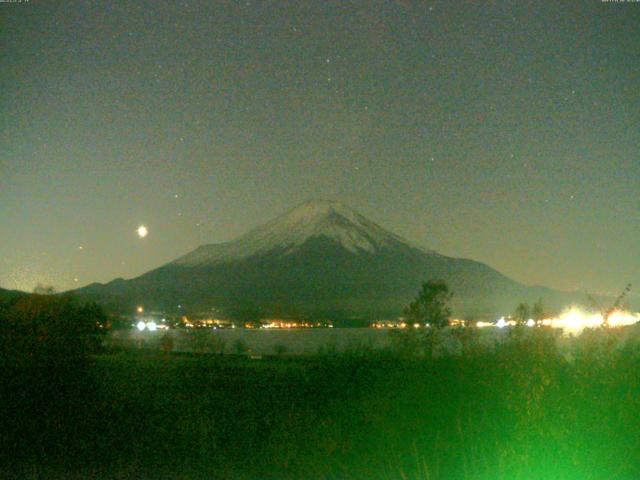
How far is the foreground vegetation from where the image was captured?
953 cm

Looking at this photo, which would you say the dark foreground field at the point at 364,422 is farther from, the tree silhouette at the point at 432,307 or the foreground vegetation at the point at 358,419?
the tree silhouette at the point at 432,307

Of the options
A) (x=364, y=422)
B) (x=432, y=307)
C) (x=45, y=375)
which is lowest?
(x=364, y=422)

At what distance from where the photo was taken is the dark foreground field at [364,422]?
950 centimetres

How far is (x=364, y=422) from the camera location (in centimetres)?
1281

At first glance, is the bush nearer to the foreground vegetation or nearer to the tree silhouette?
the foreground vegetation

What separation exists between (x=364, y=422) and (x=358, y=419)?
0.19 meters

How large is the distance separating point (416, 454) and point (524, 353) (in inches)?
83.8

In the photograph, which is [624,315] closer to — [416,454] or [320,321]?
[416,454]

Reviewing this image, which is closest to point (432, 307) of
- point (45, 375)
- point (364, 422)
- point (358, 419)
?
point (45, 375)

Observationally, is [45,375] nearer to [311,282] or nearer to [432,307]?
[432,307]

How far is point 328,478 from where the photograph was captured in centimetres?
1074

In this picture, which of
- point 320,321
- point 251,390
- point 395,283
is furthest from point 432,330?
point 395,283

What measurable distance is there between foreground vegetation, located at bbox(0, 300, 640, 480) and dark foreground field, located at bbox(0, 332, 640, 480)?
27 millimetres

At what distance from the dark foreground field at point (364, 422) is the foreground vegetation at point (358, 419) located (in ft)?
0.09
